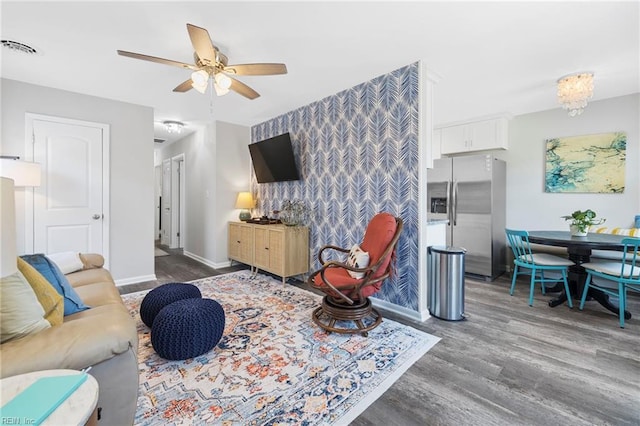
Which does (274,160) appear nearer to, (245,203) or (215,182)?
(245,203)

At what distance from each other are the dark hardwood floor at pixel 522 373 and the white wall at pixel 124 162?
3.53m

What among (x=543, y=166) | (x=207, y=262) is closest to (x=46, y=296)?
(x=207, y=262)

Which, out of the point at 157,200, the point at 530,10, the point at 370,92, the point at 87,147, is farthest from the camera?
the point at 157,200

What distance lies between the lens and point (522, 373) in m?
1.86

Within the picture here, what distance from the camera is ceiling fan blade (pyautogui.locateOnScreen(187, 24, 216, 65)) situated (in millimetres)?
1783

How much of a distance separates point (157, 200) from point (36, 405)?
7909mm

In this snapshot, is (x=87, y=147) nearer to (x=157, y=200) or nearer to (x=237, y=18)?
(x=237, y=18)

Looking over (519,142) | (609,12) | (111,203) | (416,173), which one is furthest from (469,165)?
(111,203)

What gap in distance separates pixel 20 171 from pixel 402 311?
13.2ft

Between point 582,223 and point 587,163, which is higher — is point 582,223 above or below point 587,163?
below

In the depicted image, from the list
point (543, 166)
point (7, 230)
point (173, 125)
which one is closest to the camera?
point (7, 230)

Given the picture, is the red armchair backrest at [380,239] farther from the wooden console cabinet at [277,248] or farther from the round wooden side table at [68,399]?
the round wooden side table at [68,399]

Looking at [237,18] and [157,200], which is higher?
[237,18]

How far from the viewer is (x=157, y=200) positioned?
7.62 metres
